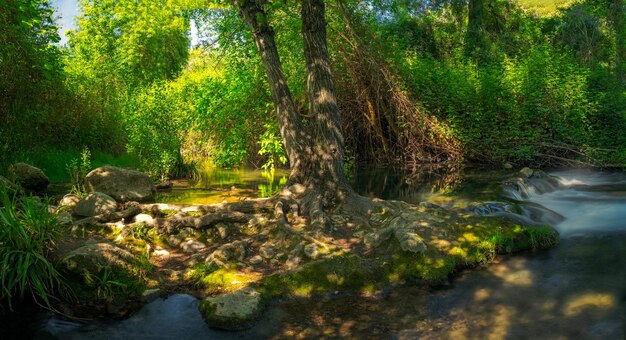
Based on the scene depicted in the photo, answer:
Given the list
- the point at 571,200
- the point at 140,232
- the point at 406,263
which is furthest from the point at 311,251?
the point at 571,200

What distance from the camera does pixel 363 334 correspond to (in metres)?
5.71

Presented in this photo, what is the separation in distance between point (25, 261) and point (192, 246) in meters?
3.02

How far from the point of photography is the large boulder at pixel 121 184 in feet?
40.8

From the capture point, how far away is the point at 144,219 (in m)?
9.55

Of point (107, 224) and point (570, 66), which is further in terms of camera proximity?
point (570, 66)

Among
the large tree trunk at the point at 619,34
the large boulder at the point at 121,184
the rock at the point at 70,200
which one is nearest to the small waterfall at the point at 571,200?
the large boulder at the point at 121,184

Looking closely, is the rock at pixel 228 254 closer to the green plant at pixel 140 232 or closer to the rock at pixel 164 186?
the green plant at pixel 140 232

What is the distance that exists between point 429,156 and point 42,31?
47.2 feet

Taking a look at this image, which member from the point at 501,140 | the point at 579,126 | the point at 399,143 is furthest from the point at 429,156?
the point at 579,126

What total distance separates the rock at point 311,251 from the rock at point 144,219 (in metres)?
3.39

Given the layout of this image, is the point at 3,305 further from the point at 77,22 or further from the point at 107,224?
the point at 77,22

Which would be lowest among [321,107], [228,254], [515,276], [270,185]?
[515,276]

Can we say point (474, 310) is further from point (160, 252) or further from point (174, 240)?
point (174, 240)

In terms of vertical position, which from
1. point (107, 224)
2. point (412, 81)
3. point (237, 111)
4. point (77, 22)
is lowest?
point (107, 224)
